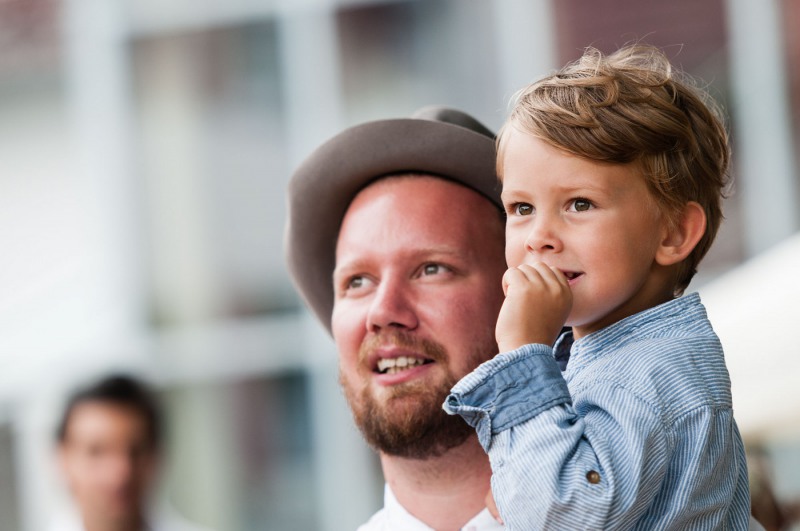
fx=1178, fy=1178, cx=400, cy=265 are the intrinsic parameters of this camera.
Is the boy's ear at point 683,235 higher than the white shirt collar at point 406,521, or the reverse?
the boy's ear at point 683,235

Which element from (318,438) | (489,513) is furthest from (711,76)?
(489,513)

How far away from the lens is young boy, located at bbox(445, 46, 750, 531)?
1.57m

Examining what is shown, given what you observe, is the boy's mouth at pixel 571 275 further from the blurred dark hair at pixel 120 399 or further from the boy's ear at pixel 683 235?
the blurred dark hair at pixel 120 399

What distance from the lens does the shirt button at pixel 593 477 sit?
154 centimetres

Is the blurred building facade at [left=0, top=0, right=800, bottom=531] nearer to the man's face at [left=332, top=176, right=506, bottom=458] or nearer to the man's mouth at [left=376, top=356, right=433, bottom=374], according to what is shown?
the man's face at [left=332, top=176, right=506, bottom=458]

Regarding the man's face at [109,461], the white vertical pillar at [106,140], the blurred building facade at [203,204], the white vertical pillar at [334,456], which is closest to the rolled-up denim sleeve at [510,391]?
the man's face at [109,461]

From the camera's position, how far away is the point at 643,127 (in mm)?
1730

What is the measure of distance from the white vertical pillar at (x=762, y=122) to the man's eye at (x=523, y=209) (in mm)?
5126

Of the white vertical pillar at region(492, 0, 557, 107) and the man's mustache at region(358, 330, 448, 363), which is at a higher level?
the white vertical pillar at region(492, 0, 557, 107)

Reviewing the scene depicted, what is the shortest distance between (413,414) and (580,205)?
0.70 meters

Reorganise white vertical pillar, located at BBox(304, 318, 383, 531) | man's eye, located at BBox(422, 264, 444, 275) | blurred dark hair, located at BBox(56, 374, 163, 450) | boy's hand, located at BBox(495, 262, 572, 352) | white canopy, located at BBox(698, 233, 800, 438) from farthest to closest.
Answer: white vertical pillar, located at BBox(304, 318, 383, 531) → blurred dark hair, located at BBox(56, 374, 163, 450) → white canopy, located at BBox(698, 233, 800, 438) → man's eye, located at BBox(422, 264, 444, 275) → boy's hand, located at BBox(495, 262, 572, 352)

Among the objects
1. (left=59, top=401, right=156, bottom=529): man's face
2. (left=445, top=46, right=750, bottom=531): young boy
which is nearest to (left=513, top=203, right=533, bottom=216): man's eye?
(left=445, top=46, right=750, bottom=531): young boy

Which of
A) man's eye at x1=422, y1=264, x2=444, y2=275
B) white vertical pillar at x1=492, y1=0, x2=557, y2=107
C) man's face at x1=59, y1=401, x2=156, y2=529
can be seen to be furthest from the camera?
white vertical pillar at x1=492, y1=0, x2=557, y2=107

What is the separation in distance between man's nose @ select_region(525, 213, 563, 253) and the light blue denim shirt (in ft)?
0.53
